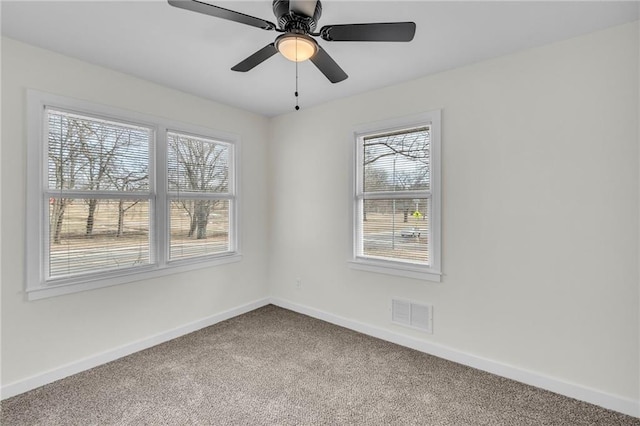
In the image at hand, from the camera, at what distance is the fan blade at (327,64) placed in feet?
6.04

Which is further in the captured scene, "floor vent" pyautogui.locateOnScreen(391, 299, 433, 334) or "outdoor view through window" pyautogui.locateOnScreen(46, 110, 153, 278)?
"floor vent" pyautogui.locateOnScreen(391, 299, 433, 334)

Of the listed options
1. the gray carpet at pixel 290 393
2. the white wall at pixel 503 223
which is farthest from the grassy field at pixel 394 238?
the gray carpet at pixel 290 393

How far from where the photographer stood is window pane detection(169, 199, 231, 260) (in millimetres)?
3256

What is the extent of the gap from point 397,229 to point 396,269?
39 centimetres

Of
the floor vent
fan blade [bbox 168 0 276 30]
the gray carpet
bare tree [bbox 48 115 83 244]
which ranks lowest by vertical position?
the gray carpet

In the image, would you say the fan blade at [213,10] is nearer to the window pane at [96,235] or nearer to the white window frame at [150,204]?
the white window frame at [150,204]

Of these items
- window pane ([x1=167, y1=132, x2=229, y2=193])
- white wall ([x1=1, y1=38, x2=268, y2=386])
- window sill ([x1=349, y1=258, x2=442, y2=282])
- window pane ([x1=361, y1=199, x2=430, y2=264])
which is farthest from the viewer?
window pane ([x1=167, y1=132, x2=229, y2=193])

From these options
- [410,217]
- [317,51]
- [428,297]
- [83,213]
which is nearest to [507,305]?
[428,297]

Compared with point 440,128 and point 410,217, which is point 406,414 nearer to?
point 410,217

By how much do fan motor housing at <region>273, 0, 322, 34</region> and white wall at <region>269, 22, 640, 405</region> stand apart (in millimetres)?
1524

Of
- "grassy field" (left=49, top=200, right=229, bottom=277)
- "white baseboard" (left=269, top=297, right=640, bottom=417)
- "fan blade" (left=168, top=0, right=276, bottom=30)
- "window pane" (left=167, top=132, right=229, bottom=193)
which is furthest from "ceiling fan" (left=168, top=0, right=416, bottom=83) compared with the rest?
"white baseboard" (left=269, top=297, right=640, bottom=417)

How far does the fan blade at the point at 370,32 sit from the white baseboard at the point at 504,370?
8.11 ft

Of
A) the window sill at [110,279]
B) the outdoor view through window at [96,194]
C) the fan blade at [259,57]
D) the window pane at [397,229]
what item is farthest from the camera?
the window pane at [397,229]

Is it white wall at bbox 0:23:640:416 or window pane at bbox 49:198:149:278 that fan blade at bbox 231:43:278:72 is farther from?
window pane at bbox 49:198:149:278
